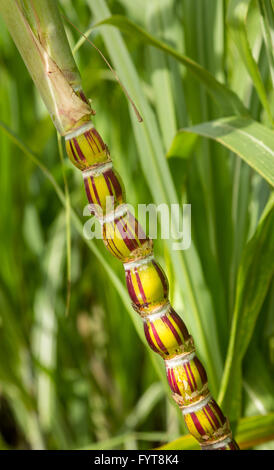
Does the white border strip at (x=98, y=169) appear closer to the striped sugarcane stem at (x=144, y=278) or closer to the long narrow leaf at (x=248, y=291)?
the striped sugarcane stem at (x=144, y=278)

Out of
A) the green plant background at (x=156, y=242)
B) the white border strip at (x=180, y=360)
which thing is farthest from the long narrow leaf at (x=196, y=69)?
the white border strip at (x=180, y=360)

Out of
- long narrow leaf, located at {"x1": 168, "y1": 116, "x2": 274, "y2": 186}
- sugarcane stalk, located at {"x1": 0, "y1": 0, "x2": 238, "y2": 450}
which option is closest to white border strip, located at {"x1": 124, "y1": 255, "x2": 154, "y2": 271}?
sugarcane stalk, located at {"x1": 0, "y1": 0, "x2": 238, "y2": 450}

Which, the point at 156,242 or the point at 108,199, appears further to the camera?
the point at 156,242

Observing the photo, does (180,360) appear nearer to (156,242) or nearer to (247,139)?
(247,139)

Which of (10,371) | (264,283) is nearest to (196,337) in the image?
(264,283)

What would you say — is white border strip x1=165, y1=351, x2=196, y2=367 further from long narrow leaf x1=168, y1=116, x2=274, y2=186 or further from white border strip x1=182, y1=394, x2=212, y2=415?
long narrow leaf x1=168, y1=116, x2=274, y2=186

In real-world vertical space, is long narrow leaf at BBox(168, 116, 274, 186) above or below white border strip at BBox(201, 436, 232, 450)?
above

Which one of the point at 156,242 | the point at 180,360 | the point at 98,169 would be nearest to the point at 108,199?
the point at 98,169
